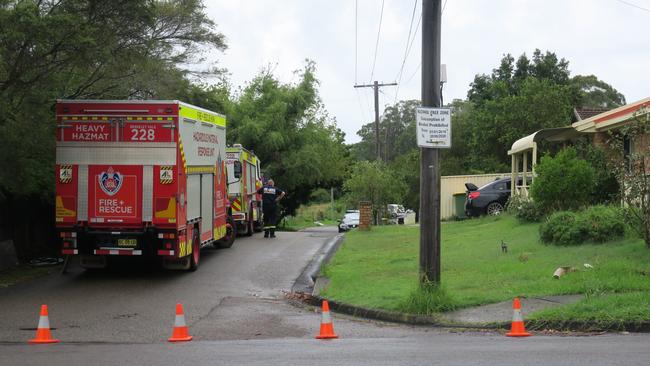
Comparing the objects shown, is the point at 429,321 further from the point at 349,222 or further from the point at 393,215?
the point at 393,215

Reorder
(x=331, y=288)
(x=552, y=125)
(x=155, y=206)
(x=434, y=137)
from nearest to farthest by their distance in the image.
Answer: (x=434, y=137) → (x=331, y=288) → (x=155, y=206) → (x=552, y=125)

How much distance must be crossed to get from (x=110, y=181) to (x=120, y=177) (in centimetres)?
21

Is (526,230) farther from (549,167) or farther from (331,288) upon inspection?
(331,288)

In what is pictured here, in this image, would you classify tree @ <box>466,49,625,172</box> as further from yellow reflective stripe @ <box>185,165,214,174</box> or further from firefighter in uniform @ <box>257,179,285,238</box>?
yellow reflective stripe @ <box>185,165,214,174</box>

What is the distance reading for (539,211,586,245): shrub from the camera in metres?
14.5

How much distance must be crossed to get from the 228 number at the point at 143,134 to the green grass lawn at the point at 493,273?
14.4 ft

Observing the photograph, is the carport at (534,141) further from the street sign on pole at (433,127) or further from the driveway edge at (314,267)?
the street sign on pole at (433,127)

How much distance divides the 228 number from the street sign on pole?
18.2ft

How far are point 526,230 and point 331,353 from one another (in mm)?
11211

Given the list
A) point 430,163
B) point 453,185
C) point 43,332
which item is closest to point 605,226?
point 430,163

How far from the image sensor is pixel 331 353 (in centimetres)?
806

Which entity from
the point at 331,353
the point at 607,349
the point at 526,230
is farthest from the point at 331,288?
the point at 526,230

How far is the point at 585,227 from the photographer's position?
1449 centimetres

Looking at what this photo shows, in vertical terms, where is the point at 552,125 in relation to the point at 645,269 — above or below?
above
